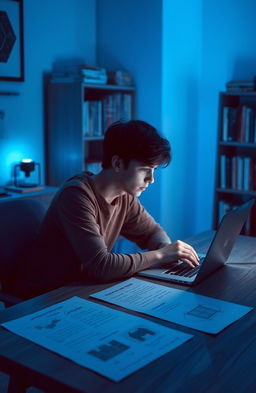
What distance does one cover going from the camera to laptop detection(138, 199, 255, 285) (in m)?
1.56

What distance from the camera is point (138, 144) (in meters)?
1.74

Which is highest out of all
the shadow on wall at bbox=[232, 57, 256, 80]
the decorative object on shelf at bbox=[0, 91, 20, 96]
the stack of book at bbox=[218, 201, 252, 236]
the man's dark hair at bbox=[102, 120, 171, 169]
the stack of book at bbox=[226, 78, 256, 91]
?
the shadow on wall at bbox=[232, 57, 256, 80]

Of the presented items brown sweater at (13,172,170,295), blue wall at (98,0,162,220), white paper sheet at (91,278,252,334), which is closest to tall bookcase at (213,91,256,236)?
blue wall at (98,0,162,220)

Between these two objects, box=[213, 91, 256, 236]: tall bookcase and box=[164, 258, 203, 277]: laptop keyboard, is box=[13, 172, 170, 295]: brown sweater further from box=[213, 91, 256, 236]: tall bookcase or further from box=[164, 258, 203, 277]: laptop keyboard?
box=[213, 91, 256, 236]: tall bookcase

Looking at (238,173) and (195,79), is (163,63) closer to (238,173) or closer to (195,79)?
(195,79)

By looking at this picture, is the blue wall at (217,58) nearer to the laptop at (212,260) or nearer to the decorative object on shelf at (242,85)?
the decorative object on shelf at (242,85)

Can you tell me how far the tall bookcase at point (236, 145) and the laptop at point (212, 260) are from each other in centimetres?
207

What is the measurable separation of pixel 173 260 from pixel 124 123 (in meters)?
0.51

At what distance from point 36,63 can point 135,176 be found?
7.07 feet

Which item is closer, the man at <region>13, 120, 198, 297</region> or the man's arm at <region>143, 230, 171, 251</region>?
the man at <region>13, 120, 198, 297</region>

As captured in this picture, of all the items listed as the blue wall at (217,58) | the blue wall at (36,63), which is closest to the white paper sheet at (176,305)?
the blue wall at (36,63)

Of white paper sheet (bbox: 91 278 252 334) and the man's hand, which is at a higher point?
the man's hand

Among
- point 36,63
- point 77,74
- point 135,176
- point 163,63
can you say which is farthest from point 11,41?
point 135,176

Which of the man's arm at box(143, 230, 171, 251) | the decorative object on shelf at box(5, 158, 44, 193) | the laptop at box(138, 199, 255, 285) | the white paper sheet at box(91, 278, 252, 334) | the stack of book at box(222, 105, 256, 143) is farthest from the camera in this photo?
the stack of book at box(222, 105, 256, 143)
